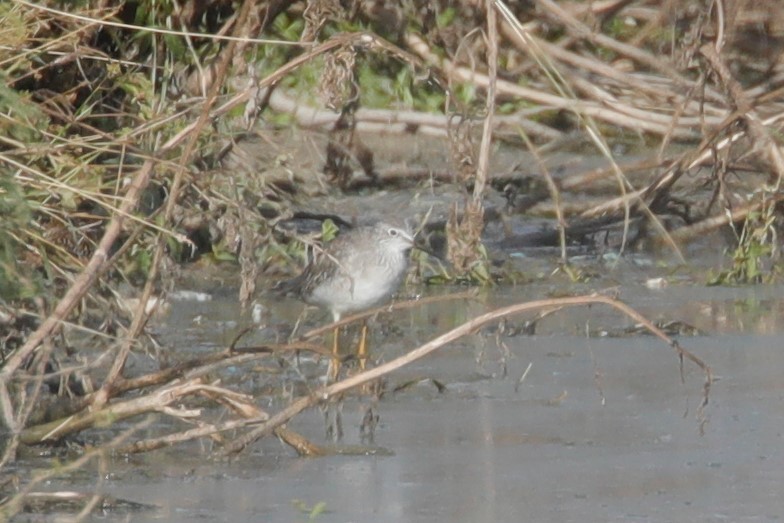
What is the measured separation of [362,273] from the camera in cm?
786

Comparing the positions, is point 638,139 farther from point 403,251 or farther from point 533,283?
point 403,251

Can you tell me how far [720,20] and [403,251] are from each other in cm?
200

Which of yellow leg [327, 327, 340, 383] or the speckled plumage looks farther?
the speckled plumage

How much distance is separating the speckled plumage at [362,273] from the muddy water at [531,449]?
376mm

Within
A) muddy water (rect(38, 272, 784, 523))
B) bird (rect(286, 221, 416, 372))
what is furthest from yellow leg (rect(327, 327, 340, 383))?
bird (rect(286, 221, 416, 372))

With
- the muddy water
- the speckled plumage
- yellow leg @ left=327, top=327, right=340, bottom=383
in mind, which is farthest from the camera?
the speckled plumage

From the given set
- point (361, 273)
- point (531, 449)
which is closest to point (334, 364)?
point (531, 449)

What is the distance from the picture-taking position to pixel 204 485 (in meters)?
4.84

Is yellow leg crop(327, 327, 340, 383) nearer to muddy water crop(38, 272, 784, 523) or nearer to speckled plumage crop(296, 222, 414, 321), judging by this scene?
muddy water crop(38, 272, 784, 523)

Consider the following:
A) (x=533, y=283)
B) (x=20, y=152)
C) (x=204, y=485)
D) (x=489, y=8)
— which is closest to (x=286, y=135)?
(x=533, y=283)

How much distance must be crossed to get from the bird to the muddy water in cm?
38

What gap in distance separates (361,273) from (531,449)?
2.64 metres

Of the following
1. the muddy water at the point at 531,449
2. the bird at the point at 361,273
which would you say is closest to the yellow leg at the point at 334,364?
the muddy water at the point at 531,449

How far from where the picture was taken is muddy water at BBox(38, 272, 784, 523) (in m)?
4.63
